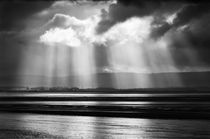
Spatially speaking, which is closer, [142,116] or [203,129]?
[203,129]

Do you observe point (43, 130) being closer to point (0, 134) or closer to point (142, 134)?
point (0, 134)

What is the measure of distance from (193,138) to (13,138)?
41.6ft

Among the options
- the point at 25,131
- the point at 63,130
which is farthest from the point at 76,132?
the point at 25,131

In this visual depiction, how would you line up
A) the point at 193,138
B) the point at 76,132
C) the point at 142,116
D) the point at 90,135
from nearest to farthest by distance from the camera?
the point at 193,138 < the point at 90,135 < the point at 76,132 < the point at 142,116

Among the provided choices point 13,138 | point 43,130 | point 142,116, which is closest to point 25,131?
point 43,130

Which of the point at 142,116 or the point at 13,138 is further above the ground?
the point at 142,116

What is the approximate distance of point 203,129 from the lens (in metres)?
28.9

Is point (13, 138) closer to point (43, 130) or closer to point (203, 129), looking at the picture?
point (43, 130)

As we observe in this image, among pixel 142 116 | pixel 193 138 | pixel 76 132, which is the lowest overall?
pixel 193 138

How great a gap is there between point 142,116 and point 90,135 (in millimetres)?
18413

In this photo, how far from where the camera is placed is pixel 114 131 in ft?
94.8

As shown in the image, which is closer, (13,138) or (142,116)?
(13,138)

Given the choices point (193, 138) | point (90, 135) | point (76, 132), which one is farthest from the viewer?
point (76, 132)

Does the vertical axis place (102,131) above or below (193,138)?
above
